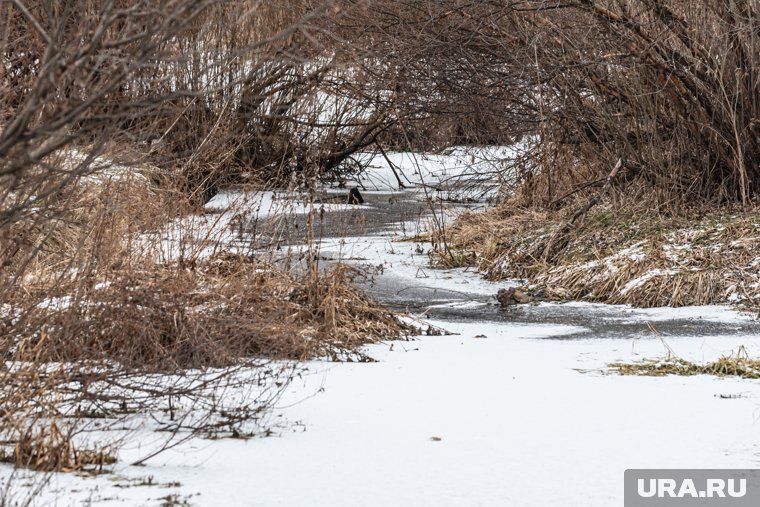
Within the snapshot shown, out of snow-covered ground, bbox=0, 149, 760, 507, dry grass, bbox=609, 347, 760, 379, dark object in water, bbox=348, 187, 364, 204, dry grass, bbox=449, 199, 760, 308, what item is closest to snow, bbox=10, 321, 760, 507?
snow-covered ground, bbox=0, 149, 760, 507

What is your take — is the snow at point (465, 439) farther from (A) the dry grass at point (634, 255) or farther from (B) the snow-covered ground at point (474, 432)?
(A) the dry grass at point (634, 255)

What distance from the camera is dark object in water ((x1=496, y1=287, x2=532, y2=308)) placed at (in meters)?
7.91

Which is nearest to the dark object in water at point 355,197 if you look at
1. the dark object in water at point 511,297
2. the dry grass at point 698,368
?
the dark object in water at point 511,297

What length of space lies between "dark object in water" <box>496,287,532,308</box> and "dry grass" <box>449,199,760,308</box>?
11.1 inches

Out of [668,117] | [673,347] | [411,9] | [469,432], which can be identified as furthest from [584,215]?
[469,432]

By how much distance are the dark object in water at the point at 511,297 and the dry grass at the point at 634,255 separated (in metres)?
0.28

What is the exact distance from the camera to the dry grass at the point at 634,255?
7.75 meters

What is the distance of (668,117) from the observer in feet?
32.2

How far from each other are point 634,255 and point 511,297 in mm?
1098

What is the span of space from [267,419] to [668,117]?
633 cm
